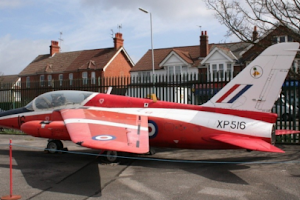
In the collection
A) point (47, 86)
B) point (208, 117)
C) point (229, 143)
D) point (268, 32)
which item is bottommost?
point (229, 143)

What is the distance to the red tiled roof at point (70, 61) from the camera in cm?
4709

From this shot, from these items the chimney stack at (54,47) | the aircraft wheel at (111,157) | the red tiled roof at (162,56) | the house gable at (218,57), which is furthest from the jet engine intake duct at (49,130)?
the chimney stack at (54,47)

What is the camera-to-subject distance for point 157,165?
29.4ft

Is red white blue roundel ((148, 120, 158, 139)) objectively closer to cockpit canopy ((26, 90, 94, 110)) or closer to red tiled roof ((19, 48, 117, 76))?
cockpit canopy ((26, 90, 94, 110))

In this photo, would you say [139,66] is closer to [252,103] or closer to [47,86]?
[47,86]

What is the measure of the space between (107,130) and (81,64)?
42146mm

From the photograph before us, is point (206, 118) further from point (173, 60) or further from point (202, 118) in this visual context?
point (173, 60)

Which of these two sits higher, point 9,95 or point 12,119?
point 9,95

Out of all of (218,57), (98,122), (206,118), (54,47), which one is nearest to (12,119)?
(98,122)

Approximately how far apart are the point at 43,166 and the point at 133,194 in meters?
3.77

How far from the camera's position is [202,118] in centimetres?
888

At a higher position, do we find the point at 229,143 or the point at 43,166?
A: the point at 229,143

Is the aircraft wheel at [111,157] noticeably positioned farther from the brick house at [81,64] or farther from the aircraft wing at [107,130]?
the brick house at [81,64]

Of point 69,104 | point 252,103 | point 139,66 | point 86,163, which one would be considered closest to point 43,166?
point 86,163
